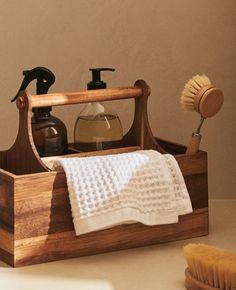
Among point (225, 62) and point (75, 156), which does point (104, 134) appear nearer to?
point (75, 156)

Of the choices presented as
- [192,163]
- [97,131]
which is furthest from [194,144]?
[97,131]

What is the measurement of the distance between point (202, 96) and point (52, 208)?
29 cm

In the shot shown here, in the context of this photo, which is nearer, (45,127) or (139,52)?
(45,127)

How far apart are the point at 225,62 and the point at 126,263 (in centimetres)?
54

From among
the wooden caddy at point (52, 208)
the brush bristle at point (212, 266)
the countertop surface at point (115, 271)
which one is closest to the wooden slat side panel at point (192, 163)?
the wooden caddy at point (52, 208)

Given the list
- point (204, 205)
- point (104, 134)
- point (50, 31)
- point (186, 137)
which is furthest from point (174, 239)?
point (50, 31)

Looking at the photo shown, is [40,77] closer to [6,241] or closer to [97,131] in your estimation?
[97,131]

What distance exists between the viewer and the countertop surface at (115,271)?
1.20 meters

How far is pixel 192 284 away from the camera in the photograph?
1.17 m

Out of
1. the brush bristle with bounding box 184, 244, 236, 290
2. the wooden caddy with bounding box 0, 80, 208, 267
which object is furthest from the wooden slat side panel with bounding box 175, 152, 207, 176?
the brush bristle with bounding box 184, 244, 236, 290

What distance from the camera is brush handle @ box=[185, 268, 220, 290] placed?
3.77 ft

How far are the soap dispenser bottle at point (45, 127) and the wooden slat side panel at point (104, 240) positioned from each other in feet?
0.50

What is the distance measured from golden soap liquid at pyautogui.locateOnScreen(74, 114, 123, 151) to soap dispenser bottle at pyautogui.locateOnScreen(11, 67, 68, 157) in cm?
5

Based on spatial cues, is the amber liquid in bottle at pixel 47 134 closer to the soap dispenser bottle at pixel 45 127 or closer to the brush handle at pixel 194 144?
the soap dispenser bottle at pixel 45 127
